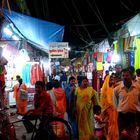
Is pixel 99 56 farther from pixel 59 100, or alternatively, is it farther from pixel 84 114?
pixel 84 114

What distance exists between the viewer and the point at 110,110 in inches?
404

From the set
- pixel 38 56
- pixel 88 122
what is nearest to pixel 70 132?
pixel 88 122


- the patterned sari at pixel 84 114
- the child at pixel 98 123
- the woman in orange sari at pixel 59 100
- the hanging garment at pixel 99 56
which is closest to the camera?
the child at pixel 98 123

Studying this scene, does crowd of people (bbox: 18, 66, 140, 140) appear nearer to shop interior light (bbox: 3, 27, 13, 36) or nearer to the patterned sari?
the patterned sari

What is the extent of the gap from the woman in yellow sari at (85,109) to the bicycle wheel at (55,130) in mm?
652

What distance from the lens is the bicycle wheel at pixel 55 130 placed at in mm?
9079

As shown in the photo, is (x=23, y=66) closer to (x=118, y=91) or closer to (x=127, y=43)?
(x=127, y=43)

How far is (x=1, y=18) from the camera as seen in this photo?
789cm

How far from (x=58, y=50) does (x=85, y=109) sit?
16.1ft

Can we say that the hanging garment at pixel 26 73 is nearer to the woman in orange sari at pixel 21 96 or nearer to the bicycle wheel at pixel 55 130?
the woman in orange sari at pixel 21 96

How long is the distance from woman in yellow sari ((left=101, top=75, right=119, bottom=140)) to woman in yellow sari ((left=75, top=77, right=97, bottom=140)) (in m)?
0.40

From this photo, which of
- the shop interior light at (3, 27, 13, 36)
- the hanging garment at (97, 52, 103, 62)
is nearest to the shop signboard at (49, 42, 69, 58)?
the shop interior light at (3, 27, 13, 36)

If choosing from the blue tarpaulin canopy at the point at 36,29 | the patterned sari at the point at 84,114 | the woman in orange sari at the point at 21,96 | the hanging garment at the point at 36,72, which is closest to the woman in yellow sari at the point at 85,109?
the patterned sari at the point at 84,114

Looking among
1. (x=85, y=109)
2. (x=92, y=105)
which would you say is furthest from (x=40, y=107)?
(x=92, y=105)
